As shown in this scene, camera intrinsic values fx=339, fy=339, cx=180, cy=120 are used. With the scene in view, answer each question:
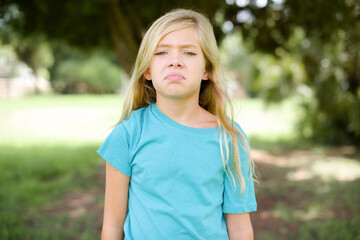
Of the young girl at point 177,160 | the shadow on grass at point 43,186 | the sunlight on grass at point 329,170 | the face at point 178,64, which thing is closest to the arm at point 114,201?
the young girl at point 177,160

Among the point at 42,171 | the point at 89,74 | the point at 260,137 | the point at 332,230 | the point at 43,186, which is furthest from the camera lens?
the point at 89,74

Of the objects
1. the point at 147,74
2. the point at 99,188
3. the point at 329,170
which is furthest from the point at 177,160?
the point at 329,170

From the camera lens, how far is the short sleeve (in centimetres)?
152

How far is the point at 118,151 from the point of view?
1522mm

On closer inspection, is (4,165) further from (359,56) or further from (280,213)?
(359,56)

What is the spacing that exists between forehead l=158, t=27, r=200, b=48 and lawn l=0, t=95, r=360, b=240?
459 mm

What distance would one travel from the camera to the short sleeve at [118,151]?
1.52m

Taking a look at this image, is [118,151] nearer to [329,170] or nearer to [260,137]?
[329,170]

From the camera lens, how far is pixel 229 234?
1.60 m

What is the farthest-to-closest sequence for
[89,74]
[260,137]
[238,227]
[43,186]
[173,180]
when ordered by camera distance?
1. [89,74]
2. [260,137]
3. [43,186]
4. [238,227]
5. [173,180]

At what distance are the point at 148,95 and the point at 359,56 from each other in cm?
660

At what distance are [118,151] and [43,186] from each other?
15.2 feet

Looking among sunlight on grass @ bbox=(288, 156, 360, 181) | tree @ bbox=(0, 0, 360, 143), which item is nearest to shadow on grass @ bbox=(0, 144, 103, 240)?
tree @ bbox=(0, 0, 360, 143)

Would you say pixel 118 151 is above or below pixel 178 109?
below
